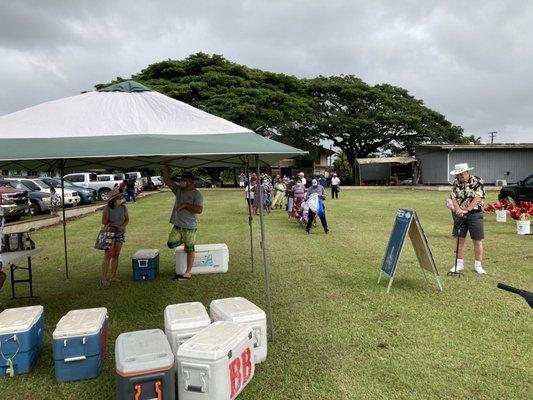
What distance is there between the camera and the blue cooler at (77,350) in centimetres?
397

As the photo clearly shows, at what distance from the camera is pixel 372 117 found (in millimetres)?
46312

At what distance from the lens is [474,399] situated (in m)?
3.61

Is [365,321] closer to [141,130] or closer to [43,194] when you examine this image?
[141,130]

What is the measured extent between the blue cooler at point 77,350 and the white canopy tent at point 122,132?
4.95ft

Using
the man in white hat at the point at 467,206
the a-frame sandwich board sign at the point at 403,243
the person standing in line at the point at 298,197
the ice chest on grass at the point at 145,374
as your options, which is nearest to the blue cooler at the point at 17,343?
the ice chest on grass at the point at 145,374

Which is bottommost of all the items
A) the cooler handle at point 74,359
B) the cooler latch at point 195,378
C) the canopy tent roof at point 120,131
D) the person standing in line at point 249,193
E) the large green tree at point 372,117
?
the cooler handle at point 74,359

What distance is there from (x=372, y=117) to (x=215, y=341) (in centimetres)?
4508

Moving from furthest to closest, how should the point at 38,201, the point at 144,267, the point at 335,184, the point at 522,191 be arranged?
the point at 335,184 → the point at 522,191 → the point at 38,201 → the point at 144,267

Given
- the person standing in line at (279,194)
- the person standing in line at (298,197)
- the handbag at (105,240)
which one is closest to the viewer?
the handbag at (105,240)

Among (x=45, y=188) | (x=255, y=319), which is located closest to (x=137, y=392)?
(x=255, y=319)

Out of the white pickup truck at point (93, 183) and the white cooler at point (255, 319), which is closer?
the white cooler at point (255, 319)

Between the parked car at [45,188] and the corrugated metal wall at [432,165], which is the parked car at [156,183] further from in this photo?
the corrugated metal wall at [432,165]

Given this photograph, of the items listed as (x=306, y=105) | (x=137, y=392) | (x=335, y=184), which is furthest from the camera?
(x=306, y=105)

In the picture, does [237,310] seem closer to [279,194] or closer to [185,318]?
[185,318]
